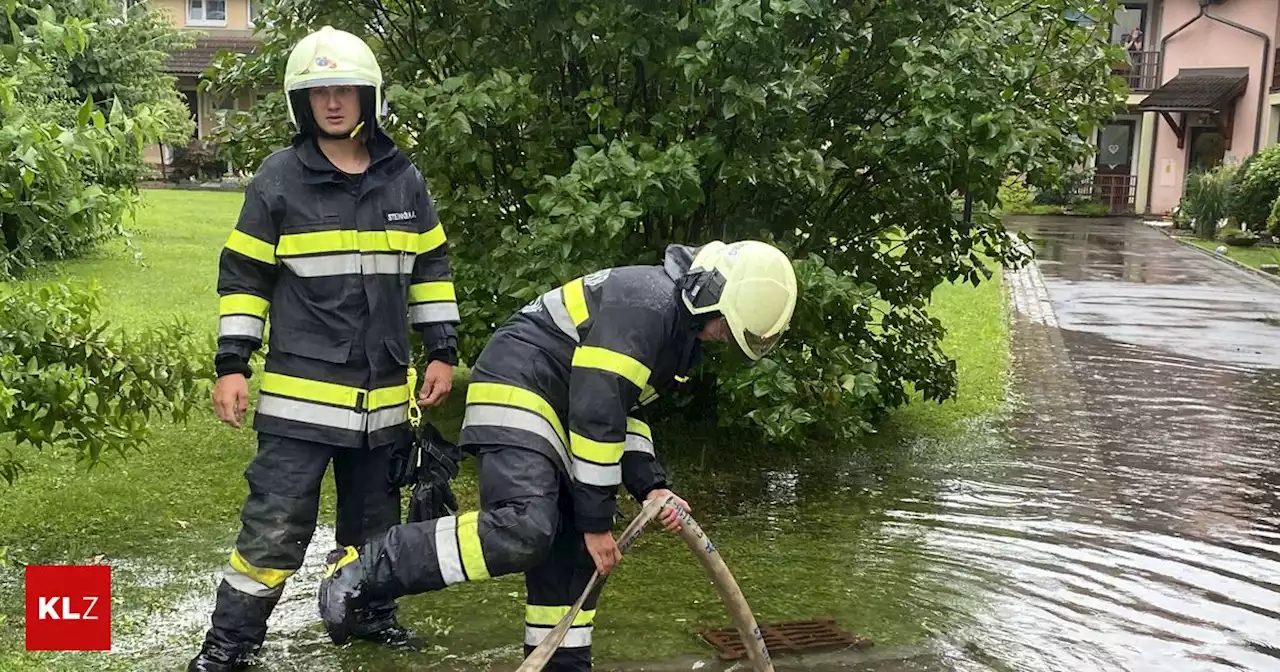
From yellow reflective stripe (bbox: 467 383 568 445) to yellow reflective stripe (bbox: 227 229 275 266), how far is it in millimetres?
750

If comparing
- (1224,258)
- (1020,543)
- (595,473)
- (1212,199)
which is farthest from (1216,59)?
(595,473)

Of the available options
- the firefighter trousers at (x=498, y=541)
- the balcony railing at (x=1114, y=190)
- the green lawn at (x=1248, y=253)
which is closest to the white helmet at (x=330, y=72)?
the firefighter trousers at (x=498, y=541)

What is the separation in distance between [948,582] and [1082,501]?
5.43 feet

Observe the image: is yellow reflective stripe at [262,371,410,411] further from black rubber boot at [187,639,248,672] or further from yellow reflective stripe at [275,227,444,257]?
black rubber boot at [187,639,248,672]

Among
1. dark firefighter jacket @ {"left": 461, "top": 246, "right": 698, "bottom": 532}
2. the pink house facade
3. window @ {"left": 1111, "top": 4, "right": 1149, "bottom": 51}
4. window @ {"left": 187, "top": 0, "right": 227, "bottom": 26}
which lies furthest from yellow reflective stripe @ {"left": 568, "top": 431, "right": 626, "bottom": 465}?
window @ {"left": 187, "top": 0, "right": 227, "bottom": 26}

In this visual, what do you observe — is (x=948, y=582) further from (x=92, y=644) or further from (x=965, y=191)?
(x=92, y=644)

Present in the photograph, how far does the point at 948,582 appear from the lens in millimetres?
5207

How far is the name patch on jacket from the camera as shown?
3832 mm

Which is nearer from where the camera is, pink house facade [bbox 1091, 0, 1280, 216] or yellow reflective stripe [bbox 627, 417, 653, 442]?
yellow reflective stripe [bbox 627, 417, 653, 442]

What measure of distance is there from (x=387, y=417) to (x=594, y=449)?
0.81 metres

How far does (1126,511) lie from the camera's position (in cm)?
635

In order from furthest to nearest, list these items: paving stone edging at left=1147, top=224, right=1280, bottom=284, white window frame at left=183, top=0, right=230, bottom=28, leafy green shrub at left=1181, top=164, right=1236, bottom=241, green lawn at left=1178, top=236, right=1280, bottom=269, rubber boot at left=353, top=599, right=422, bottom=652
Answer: white window frame at left=183, top=0, right=230, bottom=28, leafy green shrub at left=1181, top=164, right=1236, bottom=241, green lawn at left=1178, top=236, right=1280, bottom=269, paving stone edging at left=1147, top=224, right=1280, bottom=284, rubber boot at left=353, top=599, right=422, bottom=652

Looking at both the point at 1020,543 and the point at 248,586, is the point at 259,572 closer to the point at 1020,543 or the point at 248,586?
the point at 248,586

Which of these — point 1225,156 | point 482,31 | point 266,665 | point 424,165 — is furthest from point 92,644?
point 1225,156
